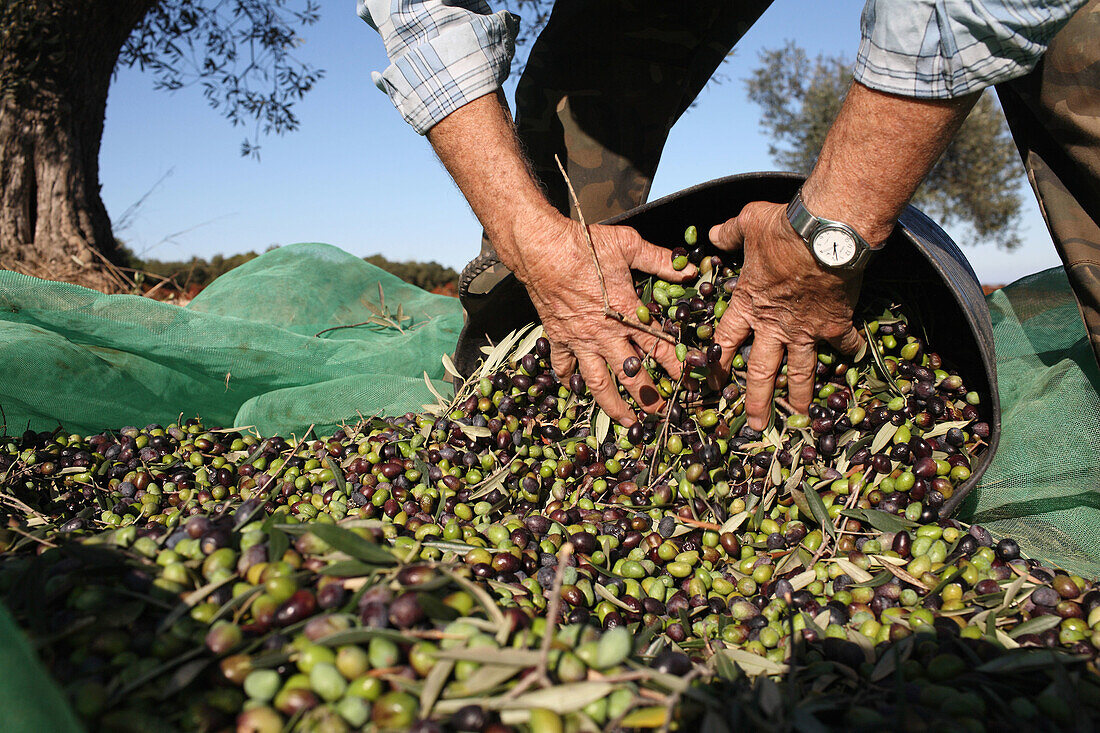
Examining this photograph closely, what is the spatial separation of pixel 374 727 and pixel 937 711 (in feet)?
2.57

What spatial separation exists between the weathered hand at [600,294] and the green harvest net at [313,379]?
1.02 m

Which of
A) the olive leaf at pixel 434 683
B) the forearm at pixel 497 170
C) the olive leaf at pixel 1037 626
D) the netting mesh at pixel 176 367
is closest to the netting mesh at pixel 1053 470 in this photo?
the olive leaf at pixel 1037 626

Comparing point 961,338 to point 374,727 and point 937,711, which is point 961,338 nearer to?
point 937,711

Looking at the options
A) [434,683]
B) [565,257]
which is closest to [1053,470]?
[565,257]

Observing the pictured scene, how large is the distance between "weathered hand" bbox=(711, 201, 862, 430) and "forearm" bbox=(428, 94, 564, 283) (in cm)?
58

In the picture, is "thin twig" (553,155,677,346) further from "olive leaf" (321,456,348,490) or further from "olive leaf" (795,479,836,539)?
"olive leaf" (321,456,348,490)

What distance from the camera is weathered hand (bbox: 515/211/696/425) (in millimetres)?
2092

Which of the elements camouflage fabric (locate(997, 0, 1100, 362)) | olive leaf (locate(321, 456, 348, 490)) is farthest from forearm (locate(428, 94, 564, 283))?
camouflage fabric (locate(997, 0, 1100, 362))

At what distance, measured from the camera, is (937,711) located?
3.25 ft

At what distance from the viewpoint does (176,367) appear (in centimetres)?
302

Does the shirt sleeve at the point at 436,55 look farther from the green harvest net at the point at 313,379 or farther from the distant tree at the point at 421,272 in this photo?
the distant tree at the point at 421,272

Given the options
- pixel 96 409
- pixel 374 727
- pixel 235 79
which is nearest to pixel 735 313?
pixel 374 727

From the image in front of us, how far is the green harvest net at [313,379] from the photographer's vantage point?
1979 mm

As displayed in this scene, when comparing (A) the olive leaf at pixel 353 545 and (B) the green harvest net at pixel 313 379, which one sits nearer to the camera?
(A) the olive leaf at pixel 353 545
